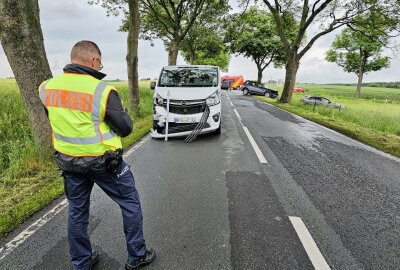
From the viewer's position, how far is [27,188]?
12.9 ft

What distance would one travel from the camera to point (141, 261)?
2.35 metres

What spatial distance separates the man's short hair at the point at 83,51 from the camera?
2055 millimetres

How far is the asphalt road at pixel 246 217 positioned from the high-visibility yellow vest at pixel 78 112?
119 cm

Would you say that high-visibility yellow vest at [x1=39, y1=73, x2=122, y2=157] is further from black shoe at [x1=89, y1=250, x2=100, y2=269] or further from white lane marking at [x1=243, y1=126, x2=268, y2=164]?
white lane marking at [x1=243, y1=126, x2=268, y2=164]

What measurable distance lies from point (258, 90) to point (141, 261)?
106 ft

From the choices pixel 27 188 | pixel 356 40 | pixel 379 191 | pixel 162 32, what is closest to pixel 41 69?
pixel 27 188

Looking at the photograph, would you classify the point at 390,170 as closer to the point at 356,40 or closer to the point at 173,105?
the point at 173,105

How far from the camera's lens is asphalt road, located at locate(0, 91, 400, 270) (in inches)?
97.6

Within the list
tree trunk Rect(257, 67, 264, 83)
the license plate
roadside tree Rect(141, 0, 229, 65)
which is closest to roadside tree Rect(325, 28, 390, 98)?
tree trunk Rect(257, 67, 264, 83)

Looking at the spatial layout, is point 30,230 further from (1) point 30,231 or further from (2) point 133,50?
(2) point 133,50

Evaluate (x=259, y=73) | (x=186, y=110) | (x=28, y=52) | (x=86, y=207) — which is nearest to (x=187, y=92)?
(x=186, y=110)

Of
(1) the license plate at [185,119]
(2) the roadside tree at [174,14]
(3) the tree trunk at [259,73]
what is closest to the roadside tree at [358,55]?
(3) the tree trunk at [259,73]

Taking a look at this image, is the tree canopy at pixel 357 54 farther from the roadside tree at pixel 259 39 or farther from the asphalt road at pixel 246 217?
the asphalt road at pixel 246 217

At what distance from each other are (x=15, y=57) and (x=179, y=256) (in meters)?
4.40
